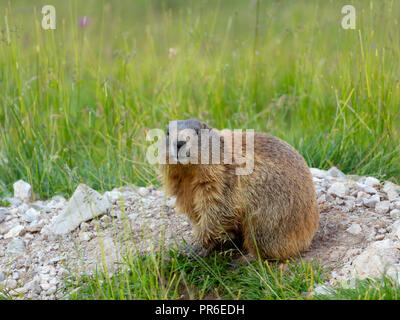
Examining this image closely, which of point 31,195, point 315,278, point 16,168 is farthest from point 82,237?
point 315,278

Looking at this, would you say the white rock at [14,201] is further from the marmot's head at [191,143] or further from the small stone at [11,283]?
the marmot's head at [191,143]

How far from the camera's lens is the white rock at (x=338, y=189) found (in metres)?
4.16

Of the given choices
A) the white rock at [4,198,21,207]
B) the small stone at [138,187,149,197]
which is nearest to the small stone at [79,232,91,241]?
the small stone at [138,187,149,197]

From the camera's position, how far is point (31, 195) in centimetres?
448

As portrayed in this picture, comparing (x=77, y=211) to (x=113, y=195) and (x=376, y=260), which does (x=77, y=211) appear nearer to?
(x=113, y=195)

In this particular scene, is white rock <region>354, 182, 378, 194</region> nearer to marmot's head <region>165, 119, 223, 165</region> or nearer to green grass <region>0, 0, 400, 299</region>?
green grass <region>0, 0, 400, 299</region>

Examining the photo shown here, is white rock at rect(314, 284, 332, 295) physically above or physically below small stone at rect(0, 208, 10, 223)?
below

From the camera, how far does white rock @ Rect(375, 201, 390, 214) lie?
3.92 meters


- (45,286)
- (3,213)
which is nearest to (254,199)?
(45,286)

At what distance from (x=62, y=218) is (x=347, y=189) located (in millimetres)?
2221

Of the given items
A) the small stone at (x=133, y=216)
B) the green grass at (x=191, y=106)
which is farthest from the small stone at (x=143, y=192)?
the small stone at (x=133, y=216)

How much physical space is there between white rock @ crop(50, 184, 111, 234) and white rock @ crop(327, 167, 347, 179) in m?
1.91

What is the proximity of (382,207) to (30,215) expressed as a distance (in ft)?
8.87
